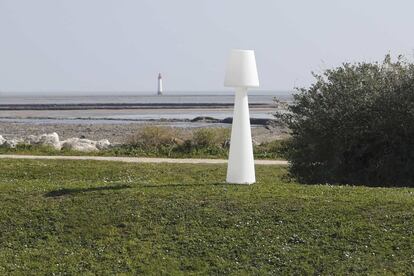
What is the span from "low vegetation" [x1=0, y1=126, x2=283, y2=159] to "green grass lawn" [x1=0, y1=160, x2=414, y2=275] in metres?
13.5

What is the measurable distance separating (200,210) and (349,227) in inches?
83.7

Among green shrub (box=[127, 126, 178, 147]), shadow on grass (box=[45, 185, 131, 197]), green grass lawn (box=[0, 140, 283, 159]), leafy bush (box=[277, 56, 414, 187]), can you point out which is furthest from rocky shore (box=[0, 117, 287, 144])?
shadow on grass (box=[45, 185, 131, 197])

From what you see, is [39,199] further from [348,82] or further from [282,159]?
[282,159]

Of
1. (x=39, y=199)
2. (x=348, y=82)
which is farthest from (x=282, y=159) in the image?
(x=39, y=199)

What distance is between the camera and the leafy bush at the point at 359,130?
16672 mm

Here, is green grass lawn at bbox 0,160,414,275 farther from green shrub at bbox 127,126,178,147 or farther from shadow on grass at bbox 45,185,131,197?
green shrub at bbox 127,126,178,147

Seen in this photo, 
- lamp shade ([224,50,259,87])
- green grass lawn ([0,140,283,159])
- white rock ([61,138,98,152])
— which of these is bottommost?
white rock ([61,138,98,152])

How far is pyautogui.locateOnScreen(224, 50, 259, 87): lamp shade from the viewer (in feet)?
46.0

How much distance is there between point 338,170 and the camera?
17.1 m

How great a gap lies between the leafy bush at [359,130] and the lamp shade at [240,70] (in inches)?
140

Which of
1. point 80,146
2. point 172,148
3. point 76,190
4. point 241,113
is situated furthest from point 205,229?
point 80,146

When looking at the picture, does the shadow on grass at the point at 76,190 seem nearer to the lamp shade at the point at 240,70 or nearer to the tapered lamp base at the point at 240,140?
the tapered lamp base at the point at 240,140

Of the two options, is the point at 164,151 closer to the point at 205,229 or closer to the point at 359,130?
the point at 359,130

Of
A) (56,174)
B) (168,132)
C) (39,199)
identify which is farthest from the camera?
(168,132)
